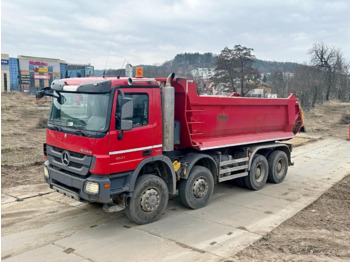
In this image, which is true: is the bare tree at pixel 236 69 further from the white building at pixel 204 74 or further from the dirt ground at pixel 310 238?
the dirt ground at pixel 310 238

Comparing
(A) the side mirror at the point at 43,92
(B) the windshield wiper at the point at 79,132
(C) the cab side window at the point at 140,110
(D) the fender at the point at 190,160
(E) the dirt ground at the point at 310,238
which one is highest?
(A) the side mirror at the point at 43,92

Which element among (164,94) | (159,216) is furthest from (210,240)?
(164,94)

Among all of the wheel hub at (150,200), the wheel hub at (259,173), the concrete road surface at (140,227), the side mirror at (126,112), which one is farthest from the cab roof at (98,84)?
the wheel hub at (259,173)

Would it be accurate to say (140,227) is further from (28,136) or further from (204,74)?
(204,74)

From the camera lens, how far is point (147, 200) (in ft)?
18.6

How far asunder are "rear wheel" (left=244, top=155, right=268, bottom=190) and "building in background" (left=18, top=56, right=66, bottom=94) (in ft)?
257

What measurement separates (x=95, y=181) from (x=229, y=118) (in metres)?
3.45

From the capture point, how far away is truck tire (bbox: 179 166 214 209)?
6.40m

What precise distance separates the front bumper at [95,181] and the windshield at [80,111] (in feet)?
2.69

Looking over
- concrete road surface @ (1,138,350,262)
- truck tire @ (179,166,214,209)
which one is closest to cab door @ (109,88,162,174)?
truck tire @ (179,166,214,209)

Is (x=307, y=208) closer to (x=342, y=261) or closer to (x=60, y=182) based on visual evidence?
(x=342, y=261)

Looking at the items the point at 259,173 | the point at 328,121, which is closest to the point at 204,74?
the point at 328,121

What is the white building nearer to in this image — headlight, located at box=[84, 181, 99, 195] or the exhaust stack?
the exhaust stack

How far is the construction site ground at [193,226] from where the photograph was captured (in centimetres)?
480
